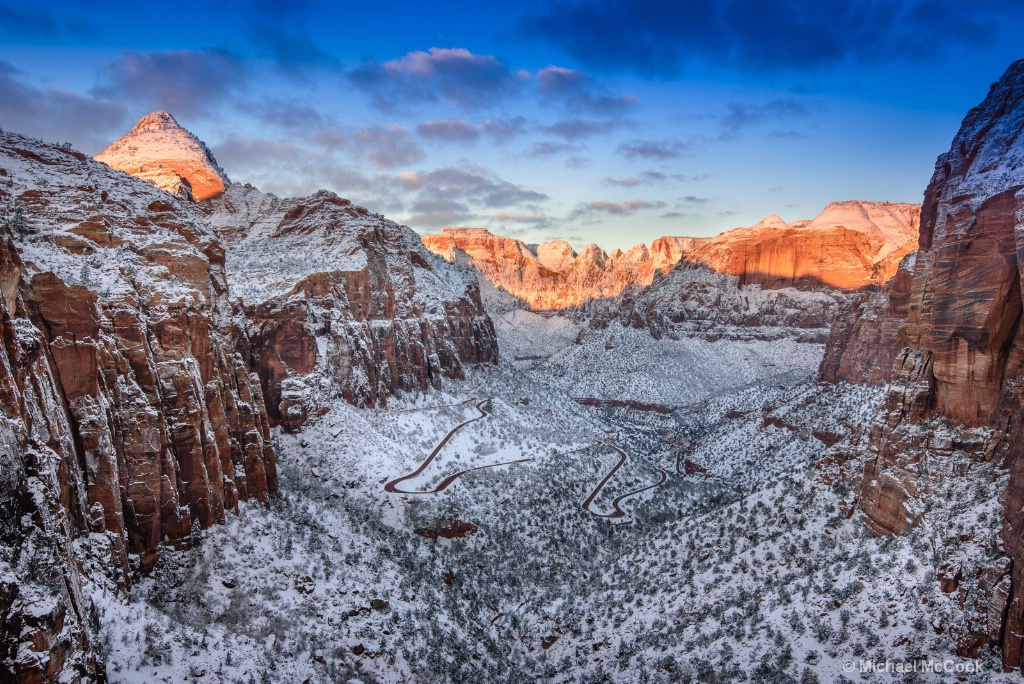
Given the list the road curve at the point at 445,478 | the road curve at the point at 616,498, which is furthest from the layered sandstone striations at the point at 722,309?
the road curve at the point at 445,478

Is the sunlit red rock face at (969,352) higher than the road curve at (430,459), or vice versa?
the sunlit red rock face at (969,352)

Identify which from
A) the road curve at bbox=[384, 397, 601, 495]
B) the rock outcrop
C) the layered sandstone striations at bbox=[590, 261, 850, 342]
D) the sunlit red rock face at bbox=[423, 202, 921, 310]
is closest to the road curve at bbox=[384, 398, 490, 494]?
the road curve at bbox=[384, 397, 601, 495]

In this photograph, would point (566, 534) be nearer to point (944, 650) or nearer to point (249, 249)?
point (944, 650)

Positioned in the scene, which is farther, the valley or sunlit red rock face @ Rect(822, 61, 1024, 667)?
sunlit red rock face @ Rect(822, 61, 1024, 667)

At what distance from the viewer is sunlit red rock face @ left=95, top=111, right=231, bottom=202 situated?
217 ft

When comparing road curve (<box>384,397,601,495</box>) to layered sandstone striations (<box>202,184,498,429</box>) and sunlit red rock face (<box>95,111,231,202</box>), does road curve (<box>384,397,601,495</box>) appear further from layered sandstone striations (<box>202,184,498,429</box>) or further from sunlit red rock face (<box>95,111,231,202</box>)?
sunlit red rock face (<box>95,111,231,202</box>)

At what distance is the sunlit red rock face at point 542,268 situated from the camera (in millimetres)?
180000

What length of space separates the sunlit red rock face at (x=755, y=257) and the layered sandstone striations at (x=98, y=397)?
79.2m

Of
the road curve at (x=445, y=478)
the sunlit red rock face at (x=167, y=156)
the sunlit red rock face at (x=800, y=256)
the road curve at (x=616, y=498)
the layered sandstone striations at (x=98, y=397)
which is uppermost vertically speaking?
the sunlit red rock face at (x=167, y=156)

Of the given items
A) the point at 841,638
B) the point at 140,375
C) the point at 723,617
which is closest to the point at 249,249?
the point at 140,375

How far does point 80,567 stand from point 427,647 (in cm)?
1479

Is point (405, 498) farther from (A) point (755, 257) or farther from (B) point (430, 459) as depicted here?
(A) point (755, 257)

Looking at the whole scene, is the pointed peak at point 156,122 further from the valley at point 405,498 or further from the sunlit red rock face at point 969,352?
the sunlit red rock face at point 969,352

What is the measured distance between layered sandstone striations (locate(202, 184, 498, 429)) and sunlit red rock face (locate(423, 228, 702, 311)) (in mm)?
101432
